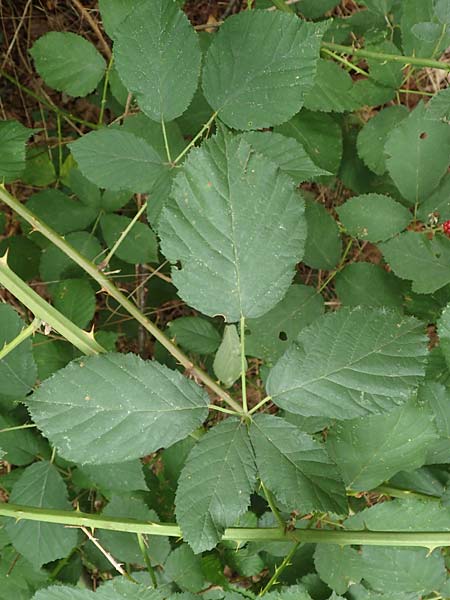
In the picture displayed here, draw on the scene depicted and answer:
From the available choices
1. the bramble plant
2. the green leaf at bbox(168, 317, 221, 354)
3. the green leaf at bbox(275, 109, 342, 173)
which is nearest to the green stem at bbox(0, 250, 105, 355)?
the bramble plant

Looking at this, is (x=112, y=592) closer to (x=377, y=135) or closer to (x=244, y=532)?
(x=244, y=532)

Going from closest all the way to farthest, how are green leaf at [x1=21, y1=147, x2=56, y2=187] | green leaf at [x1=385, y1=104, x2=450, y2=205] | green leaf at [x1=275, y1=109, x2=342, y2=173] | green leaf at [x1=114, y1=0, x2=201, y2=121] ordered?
1. green leaf at [x1=114, y1=0, x2=201, y2=121]
2. green leaf at [x1=385, y1=104, x2=450, y2=205]
3. green leaf at [x1=275, y1=109, x2=342, y2=173]
4. green leaf at [x1=21, y1=147, x2=56, y2=187]

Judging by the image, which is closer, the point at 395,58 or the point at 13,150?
the point at 395,58

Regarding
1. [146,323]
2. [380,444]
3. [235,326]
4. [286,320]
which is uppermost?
[146,323]

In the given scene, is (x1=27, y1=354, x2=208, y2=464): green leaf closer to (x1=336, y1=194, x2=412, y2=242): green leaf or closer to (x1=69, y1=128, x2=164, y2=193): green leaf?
(x1=69, y1=128, x2=164, y2=193): green leaf

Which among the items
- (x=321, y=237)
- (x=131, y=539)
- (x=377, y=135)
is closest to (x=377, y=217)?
(x=321, y=237)

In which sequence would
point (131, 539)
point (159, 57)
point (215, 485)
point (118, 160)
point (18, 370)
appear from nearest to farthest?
1. point (215, 485)
2. point (159, 57)
3. point (118, 160)
4. point (18, 370)
5. point (131, 539)

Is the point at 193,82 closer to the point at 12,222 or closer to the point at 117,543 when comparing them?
the point at 117,543

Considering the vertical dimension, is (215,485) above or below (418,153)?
below
